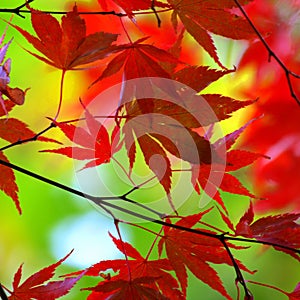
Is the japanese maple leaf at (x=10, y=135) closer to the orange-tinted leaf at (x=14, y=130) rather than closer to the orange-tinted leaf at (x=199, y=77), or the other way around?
the orange-tinted leaf at (x=14, y=130)

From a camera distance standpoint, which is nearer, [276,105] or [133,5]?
[133,5]

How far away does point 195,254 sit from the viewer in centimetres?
49

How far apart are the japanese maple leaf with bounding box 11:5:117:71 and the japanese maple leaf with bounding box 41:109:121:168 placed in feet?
0.19

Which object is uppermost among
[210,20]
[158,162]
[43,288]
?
[210,20]

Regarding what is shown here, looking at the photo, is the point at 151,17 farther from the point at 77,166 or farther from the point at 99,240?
the point at 99,240

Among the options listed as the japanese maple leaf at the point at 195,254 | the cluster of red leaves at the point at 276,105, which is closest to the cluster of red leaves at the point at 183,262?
the japanese maple leaf at the point at 195,254

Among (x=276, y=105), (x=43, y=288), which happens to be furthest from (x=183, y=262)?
(x=276, y=105)

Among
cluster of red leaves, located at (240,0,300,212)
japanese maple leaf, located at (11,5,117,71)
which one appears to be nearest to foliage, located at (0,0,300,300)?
japanese maple leaf, located at (11,5,117,71)

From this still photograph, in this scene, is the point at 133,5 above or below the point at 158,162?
above

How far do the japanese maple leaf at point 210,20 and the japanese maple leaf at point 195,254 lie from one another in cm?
15

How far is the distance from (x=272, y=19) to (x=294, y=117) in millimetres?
155

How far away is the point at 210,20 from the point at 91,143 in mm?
142

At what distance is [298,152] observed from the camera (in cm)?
93

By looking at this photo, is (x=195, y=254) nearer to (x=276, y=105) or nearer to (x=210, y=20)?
(x=210, y=20)
